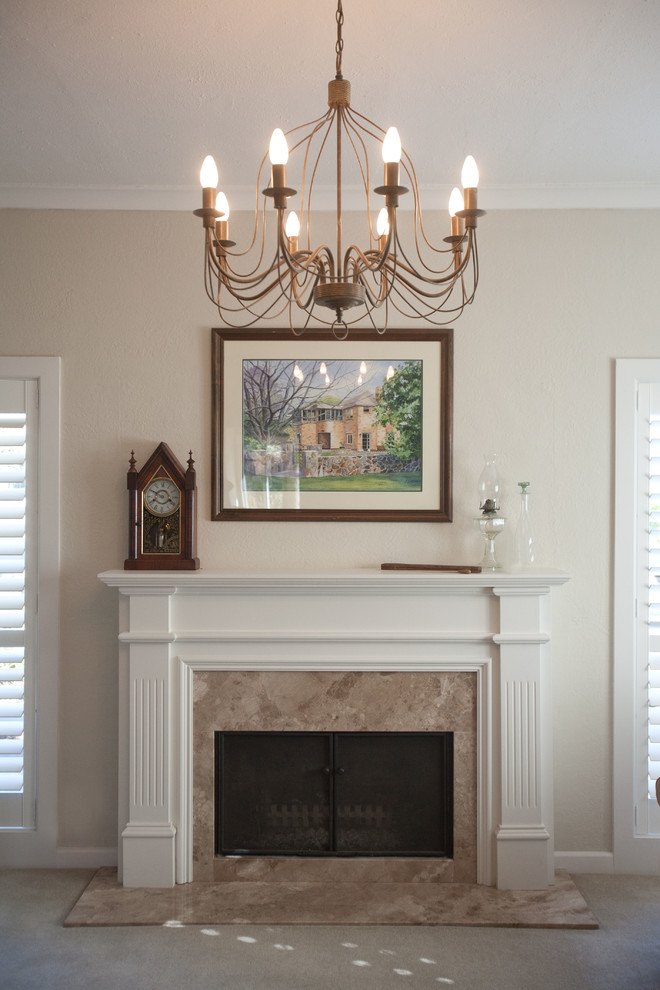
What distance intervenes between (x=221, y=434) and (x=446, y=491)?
38.0 inches

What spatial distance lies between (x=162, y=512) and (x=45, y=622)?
2.23 feet

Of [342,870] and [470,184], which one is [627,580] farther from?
[470,184]

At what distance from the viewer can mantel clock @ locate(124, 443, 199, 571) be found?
10.9 ft

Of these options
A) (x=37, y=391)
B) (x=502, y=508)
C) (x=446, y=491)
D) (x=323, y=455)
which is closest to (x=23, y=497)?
(x=37, y=391)

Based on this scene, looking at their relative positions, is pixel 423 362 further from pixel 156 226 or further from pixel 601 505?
pixel 156 226

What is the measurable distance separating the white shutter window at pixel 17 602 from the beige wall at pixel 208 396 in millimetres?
140

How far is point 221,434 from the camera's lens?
3.42m

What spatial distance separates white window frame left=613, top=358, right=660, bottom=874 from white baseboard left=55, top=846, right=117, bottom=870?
2098 mm

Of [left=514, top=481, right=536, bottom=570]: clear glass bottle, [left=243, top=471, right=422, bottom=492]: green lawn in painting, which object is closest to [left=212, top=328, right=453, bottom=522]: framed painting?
[left=243, top=471, right=422, bottom=492]: green lawn in painting

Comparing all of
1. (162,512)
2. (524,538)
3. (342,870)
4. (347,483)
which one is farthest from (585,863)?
(162,512)

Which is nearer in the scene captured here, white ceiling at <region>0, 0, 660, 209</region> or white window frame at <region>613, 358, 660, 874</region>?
white ceiling at <region>0, 0, 660, 209</region>

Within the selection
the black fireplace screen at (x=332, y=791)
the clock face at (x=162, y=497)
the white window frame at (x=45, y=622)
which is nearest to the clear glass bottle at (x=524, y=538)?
the black fireplace screen at (x=332, y=791)

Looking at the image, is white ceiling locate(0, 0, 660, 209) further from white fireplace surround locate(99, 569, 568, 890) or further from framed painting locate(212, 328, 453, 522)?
white fireplace surround locate(99, 569, 568, 890)

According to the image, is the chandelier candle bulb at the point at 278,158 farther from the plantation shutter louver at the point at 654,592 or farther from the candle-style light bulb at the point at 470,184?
the plantation shutter louver at the point at 654,592
